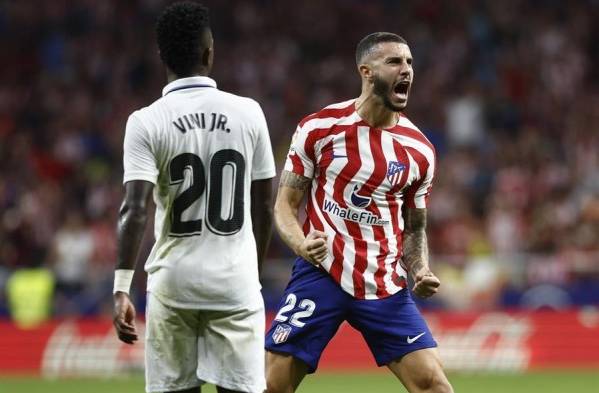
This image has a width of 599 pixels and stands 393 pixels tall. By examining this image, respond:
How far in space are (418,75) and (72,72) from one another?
540 centimetres

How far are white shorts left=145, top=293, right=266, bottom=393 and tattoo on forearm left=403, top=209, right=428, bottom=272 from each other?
4.94ft

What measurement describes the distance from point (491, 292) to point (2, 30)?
9713mm

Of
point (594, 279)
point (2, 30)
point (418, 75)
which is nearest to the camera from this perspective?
point (594, 279)

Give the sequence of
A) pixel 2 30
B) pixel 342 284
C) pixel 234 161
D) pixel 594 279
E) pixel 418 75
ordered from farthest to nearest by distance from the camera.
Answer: pixel 2 30 → pixel 418 75 → pixel 594 279 → pixel 342 284 → pixel 234 161

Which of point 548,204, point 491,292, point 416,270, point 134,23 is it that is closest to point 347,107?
point 416,270

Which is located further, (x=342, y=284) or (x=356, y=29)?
(x=356, y=29)

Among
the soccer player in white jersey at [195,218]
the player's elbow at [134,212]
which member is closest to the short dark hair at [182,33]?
the soccer player in white jersey at [195,218]

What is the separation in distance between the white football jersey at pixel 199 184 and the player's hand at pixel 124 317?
27 centimetres

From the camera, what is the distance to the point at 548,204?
54.4ft

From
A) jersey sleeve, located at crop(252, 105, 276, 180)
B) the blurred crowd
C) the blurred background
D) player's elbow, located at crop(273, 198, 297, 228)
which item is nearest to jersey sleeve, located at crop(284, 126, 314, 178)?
player's elbow, located at crop(273, 198, 297, 228)

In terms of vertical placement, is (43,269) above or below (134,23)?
below

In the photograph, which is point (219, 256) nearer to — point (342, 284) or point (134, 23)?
point (342, 284)

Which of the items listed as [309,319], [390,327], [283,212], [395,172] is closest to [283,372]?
[309,319]

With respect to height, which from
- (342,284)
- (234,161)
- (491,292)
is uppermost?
(234,161)
